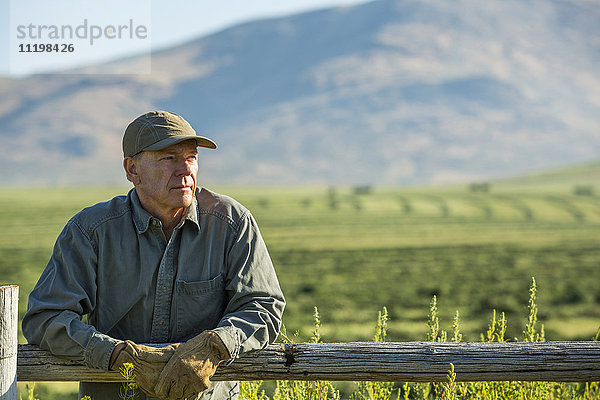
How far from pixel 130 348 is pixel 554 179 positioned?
173m

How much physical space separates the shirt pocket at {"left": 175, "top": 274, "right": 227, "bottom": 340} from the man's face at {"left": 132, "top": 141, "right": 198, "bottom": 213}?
0.36 metres

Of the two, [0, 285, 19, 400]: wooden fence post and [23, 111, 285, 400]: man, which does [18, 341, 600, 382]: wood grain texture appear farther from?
[0, 285, 19, 400]: wooden fence post

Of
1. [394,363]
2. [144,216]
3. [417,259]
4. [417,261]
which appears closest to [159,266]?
[144,216]

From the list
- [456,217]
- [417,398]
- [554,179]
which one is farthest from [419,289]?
[554,179]

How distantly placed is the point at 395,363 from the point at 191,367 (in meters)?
0.90

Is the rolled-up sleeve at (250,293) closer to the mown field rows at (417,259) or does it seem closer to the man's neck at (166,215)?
the man's neck at (166,215)

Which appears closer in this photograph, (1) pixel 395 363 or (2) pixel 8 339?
(2) pixel 8 339

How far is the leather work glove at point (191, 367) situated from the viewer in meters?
3.05

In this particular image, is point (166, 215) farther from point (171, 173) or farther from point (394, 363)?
point (394, 363)

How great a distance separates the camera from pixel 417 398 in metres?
4.22

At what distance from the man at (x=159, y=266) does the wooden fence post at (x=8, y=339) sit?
0.18 m

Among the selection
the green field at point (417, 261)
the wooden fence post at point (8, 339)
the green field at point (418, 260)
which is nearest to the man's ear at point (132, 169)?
the wooden fence post at point (8, 339)

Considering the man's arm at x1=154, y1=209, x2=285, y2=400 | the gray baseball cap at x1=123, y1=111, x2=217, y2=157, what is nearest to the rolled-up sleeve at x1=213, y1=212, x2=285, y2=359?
the man's arm at x1=154, y1=209, x2=285, y2=400

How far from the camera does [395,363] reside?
331 cm
